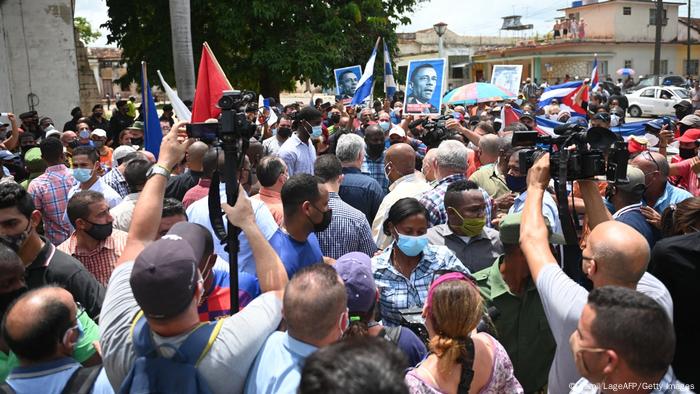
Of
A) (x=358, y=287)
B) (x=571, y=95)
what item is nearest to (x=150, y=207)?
(x=358, y=287)

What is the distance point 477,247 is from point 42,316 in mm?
2762

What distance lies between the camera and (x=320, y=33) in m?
20.2

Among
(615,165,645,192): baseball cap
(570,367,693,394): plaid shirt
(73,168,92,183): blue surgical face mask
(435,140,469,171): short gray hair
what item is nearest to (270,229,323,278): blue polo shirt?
(570,367,693,394): plaid shirt

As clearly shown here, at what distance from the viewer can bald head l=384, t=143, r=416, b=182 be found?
5.92 metres

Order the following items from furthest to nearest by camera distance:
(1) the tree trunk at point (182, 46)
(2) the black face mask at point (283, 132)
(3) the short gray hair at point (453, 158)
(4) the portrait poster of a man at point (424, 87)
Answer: (1) the tree trunk at point (182, 46), (4) the portrait poster of a man at point (424, 87), (2) the black face mask at point (283, 132), (3) the short gray hair at point (453, 158)

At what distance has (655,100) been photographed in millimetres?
30141

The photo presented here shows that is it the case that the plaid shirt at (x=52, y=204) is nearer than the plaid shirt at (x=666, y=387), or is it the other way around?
the plaid shirt at (x=666, y=387)

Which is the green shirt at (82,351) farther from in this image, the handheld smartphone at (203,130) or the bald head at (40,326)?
the handheld smartphone at (203,130)

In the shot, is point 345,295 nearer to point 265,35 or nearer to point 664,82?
point 265,35

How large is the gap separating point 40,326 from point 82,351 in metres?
0.41

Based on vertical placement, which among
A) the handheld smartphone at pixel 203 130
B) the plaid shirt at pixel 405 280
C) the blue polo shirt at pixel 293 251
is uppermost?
the handheld smartphone at pixel 203 130

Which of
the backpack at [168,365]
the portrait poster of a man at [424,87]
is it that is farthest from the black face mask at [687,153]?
the backpack at [168,365]

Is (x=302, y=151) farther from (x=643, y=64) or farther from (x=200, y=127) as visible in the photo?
(x=643, y=64)

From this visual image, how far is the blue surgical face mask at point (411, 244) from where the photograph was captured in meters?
3.79
